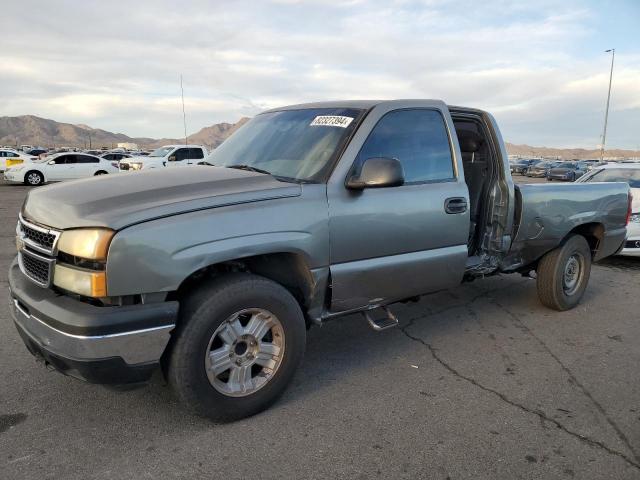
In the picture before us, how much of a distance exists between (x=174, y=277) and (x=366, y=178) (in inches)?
52.7

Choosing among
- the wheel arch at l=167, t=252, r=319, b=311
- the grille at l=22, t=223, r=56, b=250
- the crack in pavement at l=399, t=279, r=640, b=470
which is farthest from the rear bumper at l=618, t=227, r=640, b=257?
the grille at l=22, t=223, r=56, b=250

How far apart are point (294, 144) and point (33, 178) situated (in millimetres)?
22488

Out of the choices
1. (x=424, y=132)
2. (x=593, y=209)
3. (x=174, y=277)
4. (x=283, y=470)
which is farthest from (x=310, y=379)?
(x=593, y=209)

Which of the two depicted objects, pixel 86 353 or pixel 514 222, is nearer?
pixel 86 353

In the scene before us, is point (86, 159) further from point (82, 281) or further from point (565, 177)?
point (565, 177)

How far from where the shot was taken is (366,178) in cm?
324

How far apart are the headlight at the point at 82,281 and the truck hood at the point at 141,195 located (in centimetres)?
23

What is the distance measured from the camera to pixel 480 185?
5000 millimetres

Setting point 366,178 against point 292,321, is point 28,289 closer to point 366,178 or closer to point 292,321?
point 292,321

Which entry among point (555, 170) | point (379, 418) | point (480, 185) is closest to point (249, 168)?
point (379, 418)

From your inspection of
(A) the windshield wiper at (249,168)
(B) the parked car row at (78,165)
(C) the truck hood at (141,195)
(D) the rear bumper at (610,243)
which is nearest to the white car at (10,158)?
(B) the parked car row at (78,165)

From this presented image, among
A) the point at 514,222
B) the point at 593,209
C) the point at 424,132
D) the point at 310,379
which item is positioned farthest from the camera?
the point at 593,209

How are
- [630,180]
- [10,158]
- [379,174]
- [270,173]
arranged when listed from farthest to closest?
[10,158] → [630,180] → [270,173] → [379,174]

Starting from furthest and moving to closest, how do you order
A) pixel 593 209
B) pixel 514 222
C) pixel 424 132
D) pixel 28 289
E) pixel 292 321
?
pixel 593 209 < pixel 514 222 < pixel 424 132 < pixel 292 321 < pixel 28 289
